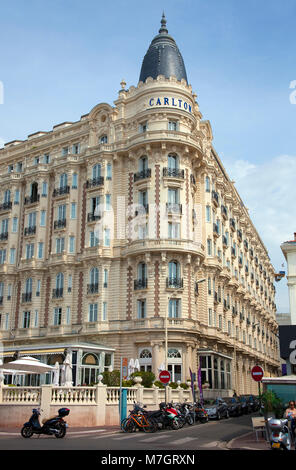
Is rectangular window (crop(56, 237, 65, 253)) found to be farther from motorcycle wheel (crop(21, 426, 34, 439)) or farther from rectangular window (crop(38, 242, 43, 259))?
motorcycle wheel (crop(21, 426, 34, 439))

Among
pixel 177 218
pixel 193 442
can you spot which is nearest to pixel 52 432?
pixel 193 442

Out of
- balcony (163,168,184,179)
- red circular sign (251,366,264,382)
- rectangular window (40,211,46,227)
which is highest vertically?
balcony (163,168,184,179)

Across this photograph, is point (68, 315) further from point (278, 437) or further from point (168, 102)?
point (278, 437)

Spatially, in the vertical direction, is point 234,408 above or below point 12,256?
below

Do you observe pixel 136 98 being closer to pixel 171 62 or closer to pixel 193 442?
pixel 171 62

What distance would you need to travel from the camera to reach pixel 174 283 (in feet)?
140

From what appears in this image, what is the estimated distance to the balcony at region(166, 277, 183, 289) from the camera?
4234cm

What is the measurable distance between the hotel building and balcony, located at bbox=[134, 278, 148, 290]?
0.15 meters

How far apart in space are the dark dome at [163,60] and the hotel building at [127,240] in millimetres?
150

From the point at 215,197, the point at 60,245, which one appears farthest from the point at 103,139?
the point at 215,197

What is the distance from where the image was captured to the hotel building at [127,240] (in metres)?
42.5

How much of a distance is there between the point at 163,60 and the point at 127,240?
1823cm

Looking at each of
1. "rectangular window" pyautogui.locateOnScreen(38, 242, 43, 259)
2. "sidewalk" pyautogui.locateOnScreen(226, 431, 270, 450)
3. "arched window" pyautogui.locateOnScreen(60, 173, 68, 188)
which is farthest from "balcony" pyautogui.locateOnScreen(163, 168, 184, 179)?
"sidewalk" pyautogui.locateOnScreen(226, 431, 270, 450)

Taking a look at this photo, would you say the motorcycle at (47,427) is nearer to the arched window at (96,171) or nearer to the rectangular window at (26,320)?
the rectangular window at (26,320)
